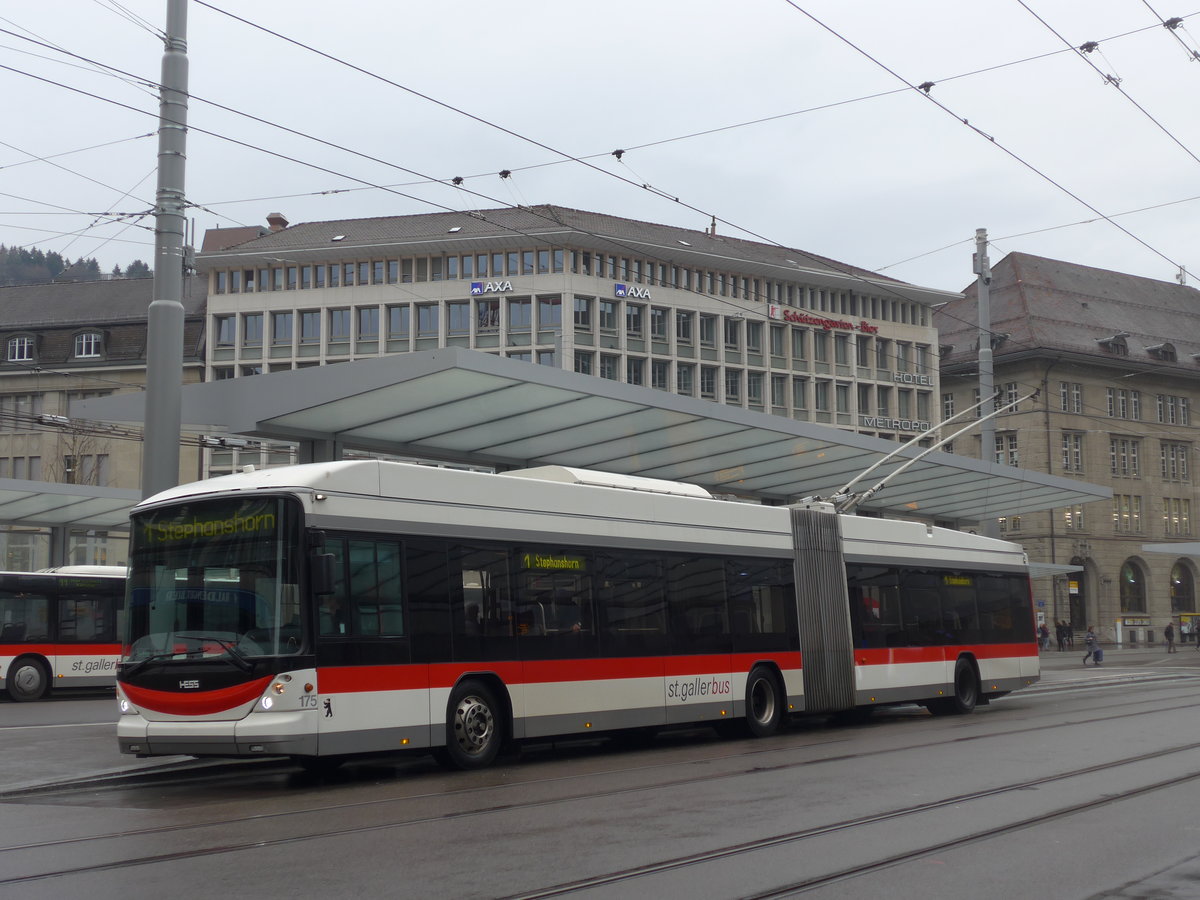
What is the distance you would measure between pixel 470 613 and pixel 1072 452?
222 ft

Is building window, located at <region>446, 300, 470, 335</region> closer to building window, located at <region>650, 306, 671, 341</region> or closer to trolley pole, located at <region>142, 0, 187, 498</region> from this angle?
building window, located at <region>650, 306, 671, 341</region>

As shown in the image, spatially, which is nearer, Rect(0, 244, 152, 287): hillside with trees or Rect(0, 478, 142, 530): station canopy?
Rect(0, 478, 142, 530): station canopy

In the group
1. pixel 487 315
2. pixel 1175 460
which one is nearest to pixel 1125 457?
pixel 1175 460

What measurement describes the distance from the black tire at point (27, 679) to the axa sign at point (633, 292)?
4578cm

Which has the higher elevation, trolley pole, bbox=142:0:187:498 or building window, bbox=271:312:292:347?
building window, bbox=271:312:292:347

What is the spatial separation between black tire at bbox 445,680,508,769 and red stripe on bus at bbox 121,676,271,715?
2.11m

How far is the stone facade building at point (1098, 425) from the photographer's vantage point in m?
73.5

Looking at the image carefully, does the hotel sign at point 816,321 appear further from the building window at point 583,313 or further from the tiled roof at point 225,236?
the tiled roof at point 225,236

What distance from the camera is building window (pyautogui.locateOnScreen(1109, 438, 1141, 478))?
76.2 m

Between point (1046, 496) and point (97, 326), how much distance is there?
2013 inches

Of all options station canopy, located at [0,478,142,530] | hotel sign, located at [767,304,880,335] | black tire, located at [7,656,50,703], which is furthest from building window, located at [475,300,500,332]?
black tire, located at [7,656,50,703]

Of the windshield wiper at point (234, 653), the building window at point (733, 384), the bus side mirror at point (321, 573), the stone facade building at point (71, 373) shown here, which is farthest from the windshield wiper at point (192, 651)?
the building window at point (733, 384)

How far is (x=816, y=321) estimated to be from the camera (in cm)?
7631

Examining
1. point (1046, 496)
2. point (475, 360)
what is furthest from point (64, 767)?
point (1046, 496)
